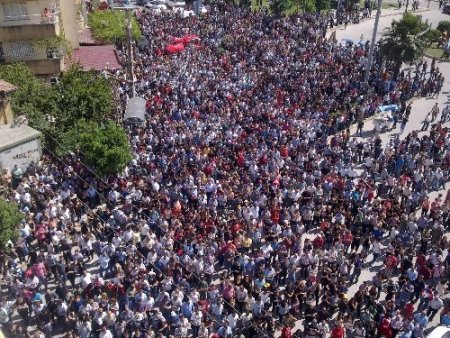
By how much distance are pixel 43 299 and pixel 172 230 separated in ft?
15.6

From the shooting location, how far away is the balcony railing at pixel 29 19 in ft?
88.8

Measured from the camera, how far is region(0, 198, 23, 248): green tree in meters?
15.7

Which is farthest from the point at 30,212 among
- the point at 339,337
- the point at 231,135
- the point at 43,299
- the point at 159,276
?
the point at 339,337

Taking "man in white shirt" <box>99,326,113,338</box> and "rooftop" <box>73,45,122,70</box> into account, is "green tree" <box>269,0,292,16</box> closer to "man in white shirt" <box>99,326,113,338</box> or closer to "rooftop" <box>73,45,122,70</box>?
"rooftop" <box>73,45,122,70</box>

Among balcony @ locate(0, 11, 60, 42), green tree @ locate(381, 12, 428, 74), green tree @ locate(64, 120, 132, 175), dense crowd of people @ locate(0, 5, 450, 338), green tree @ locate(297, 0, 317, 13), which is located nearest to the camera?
dense crowd of people @ locate(0, 5, 450, 338)

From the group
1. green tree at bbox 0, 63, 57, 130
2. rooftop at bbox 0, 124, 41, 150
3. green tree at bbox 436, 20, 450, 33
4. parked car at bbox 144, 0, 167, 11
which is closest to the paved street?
green tree at bbox 436, 20, 450, 33

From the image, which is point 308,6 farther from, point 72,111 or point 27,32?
point 72,111

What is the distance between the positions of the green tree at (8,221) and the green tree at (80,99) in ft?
22.7

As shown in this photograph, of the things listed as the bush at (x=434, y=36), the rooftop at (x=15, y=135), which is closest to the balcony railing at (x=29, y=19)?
the rooftop at (x=15, y=135)

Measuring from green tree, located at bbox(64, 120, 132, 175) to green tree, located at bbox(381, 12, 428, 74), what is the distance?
64.7 ft

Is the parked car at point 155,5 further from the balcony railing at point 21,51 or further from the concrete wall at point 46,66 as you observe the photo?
the balcony railing at point 21,51

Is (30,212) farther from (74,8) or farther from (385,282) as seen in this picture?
(74,8)

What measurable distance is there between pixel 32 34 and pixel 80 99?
707 centimetres

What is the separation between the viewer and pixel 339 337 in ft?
46.1
